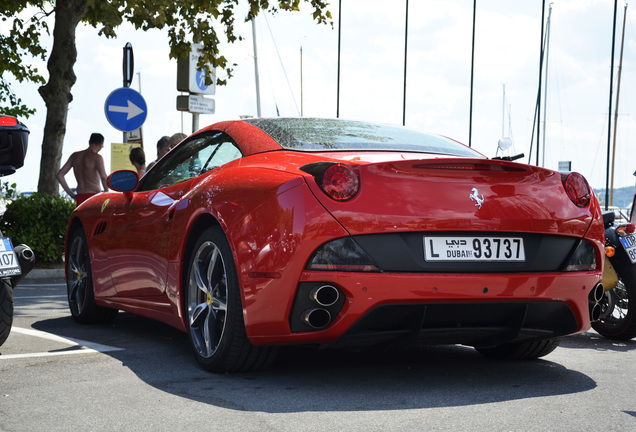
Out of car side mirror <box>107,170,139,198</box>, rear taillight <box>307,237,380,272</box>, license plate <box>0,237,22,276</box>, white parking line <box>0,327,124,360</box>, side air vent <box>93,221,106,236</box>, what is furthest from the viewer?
side air vent <box>93,221,106,236</box>

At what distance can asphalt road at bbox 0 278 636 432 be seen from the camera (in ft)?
11.4

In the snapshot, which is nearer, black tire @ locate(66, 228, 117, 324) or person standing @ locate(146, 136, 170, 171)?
black tire @ locate(66, 228, 117, 324)

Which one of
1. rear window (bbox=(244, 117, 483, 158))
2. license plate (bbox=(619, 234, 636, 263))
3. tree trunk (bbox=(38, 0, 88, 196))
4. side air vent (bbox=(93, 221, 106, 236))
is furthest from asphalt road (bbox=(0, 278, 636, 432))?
tree trunk (bbox=(38, 0, 88, 196))

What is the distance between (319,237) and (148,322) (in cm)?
328

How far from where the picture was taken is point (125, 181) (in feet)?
19.1

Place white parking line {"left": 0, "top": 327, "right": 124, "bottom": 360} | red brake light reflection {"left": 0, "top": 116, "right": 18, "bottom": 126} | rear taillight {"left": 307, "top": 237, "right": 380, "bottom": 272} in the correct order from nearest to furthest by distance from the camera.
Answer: rear taillight {"left": 307, "top": 237, "right": 380, "bottom": 272}
white parking line {"left": 0, "top": 327, "right": 124, "bottom": 360}
red brake light reflection {"left": 0, "top": 116, "right": 18, "bottom": 126}

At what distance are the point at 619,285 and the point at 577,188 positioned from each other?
2120mm

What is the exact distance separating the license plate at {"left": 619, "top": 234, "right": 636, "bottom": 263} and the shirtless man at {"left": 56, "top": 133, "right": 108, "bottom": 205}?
8.13 meters

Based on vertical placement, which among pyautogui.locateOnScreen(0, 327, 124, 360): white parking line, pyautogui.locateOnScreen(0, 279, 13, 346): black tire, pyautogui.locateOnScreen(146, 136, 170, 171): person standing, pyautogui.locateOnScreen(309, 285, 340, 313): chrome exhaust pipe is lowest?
pyautogui.locateOnScreen(0, 327, 124, 360): white parking line

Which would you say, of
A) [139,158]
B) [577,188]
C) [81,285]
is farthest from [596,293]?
[139,158]

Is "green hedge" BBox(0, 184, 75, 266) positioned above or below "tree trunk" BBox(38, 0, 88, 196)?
below

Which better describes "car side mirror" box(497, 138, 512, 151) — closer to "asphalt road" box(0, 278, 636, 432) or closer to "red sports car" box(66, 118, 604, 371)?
"asphalt road" box(0, 278, 636, 432)

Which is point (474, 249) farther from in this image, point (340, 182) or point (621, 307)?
point (621, 307)

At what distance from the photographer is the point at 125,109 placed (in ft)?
43.5
